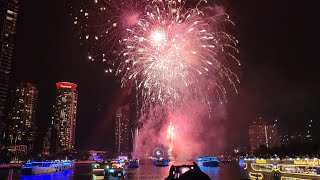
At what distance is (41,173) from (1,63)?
408 ft

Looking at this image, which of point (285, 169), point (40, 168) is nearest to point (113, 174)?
point (285, 169)

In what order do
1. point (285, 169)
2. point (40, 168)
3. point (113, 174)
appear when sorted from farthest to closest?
point (40, 168), point (113, 174), point (285, 169)

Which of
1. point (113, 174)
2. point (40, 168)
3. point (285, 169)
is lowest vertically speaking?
point (40, 168)

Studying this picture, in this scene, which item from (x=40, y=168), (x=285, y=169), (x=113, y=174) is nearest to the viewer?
(x=285, y=169)

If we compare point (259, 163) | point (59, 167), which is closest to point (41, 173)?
point (59, 167)

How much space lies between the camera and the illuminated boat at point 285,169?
3127cm

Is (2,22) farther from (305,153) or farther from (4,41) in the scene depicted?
(305,153)

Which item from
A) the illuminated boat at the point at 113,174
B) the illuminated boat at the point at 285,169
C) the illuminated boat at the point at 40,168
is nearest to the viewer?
the illuminated boat at the point at 285,169

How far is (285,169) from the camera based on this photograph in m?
36.3

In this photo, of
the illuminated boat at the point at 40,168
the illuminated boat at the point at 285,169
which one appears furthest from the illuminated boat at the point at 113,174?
the illuminated boat at the point at 40,168

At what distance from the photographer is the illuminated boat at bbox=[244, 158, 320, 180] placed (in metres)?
31.3

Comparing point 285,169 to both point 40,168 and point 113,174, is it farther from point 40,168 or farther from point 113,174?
point 40,168

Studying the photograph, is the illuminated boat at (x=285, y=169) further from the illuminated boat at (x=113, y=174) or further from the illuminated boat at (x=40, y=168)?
the illuminated boat at (x=40, y=168)

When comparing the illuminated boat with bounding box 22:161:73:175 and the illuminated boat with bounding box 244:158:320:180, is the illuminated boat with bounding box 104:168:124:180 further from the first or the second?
the illuminated boat with bounding box 22:161:73:175
